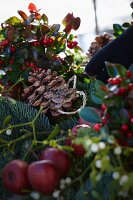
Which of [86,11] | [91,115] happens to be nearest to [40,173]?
[91,115]

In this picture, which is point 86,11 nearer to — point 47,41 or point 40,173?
point 47,41

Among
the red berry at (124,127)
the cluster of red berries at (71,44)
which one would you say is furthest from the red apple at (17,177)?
the cluster of red berries at (71,44)

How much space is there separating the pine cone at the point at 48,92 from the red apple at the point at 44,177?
0.25m

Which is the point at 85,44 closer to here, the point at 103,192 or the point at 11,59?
the point at 11,59

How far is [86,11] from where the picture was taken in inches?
71.7

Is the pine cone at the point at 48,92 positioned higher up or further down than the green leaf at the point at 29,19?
further down

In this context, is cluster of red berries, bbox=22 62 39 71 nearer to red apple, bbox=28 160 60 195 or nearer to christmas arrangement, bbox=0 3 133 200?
christmas arrangement, bbox=0 3 133 200

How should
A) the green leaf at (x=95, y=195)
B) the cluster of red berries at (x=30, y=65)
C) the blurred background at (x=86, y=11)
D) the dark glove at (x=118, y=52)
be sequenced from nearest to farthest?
the green leaf at (x=95, y=195) → the dark glove at (x=118, y=52) → the cluster of red berries at (x=30, y=65) → the blurred background at (x=86, y=11)

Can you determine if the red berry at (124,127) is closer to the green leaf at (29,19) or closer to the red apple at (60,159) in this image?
the red apple at (60,159)

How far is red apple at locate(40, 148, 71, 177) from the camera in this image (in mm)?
401

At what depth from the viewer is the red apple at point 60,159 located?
40cm

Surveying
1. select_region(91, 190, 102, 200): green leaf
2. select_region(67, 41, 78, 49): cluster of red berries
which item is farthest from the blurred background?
select_region(91, 190, 102, 200): green leaf

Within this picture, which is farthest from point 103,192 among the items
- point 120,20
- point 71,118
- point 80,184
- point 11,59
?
point 120,20

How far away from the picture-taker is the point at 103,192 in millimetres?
392
